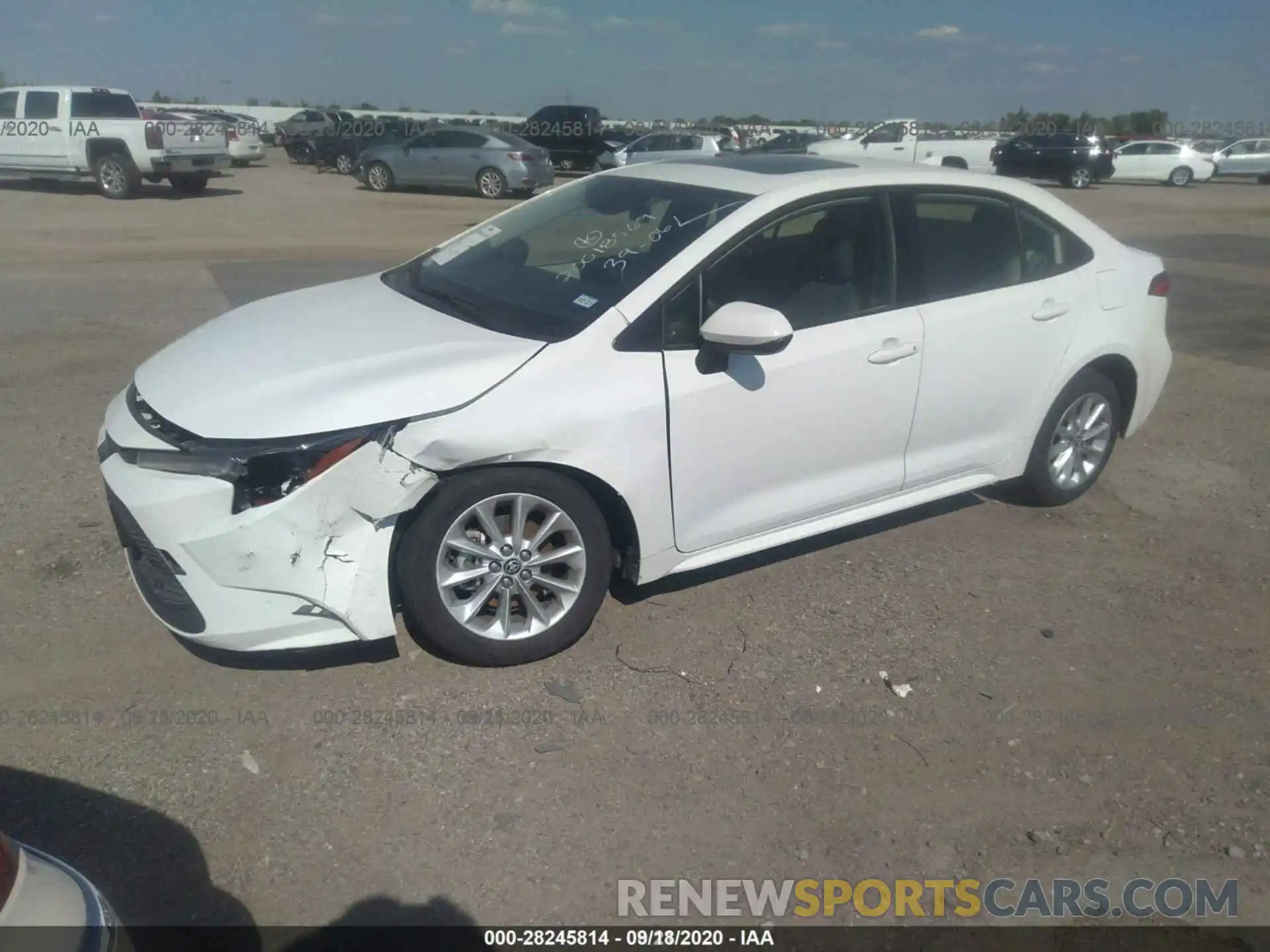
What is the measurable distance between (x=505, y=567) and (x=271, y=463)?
0.86 metres

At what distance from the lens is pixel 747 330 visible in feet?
11.9

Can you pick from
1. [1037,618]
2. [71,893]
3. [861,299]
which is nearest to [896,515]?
[1037,618]

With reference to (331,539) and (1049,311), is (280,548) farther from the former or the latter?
(1049,311)

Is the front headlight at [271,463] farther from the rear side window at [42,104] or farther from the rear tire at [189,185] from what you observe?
the rear tire at [189,185]

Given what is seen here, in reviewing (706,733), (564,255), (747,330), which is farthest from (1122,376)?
(706,733)

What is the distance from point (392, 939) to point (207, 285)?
374 inches

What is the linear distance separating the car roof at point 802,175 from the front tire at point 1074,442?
3.24 ft

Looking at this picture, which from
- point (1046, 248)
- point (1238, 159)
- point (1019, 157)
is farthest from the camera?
point (1238, 159)

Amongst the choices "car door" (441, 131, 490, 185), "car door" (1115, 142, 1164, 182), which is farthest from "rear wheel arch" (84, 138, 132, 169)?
"car door" (1115, 142, 1164, 182)

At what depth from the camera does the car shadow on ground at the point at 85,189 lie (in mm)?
20938

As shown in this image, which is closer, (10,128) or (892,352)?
(892,352)

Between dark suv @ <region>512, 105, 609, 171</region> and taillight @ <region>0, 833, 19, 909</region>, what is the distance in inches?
1159

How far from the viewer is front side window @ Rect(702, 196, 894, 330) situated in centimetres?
402

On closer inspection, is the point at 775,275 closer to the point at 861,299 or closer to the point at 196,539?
the point at 861,299
